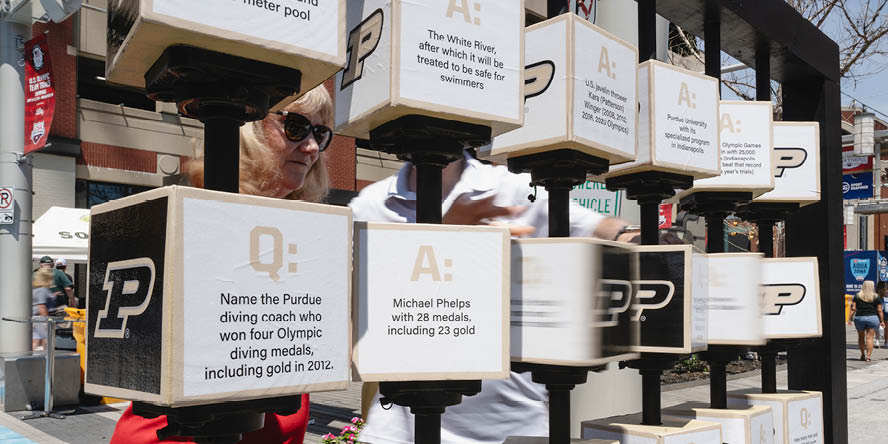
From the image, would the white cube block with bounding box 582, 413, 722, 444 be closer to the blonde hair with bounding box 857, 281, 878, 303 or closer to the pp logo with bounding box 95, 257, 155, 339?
the pp logo with bounding box 95, 257, 155, 339

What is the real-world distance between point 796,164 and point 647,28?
1163 mm

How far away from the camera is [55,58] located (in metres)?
14.0

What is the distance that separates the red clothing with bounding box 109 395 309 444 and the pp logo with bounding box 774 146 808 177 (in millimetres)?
2012

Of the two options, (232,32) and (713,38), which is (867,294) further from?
(232,32)

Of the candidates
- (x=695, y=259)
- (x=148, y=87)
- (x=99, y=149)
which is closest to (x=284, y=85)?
(x=148, y=87)

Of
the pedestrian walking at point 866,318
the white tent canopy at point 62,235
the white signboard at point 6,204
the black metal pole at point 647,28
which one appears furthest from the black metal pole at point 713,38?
the pedestrian walking at point 866,318

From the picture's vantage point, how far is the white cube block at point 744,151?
2398mm

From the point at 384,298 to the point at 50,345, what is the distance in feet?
26.3

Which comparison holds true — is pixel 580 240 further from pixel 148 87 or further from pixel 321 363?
pixel 148 87

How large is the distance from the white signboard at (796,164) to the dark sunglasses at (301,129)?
1732mm

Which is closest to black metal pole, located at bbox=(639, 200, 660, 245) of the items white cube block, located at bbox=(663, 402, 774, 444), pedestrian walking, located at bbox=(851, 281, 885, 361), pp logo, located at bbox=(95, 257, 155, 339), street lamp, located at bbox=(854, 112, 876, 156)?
white cube block, located at bbox=(663, 402, 774, 444)

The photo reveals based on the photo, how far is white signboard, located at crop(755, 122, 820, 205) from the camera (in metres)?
2.81

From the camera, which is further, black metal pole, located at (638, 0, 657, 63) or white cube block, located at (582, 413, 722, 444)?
black metal pole, located at (638, 0, 657, 63)

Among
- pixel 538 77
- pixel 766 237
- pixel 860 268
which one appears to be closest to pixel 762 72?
pixel 766 237
